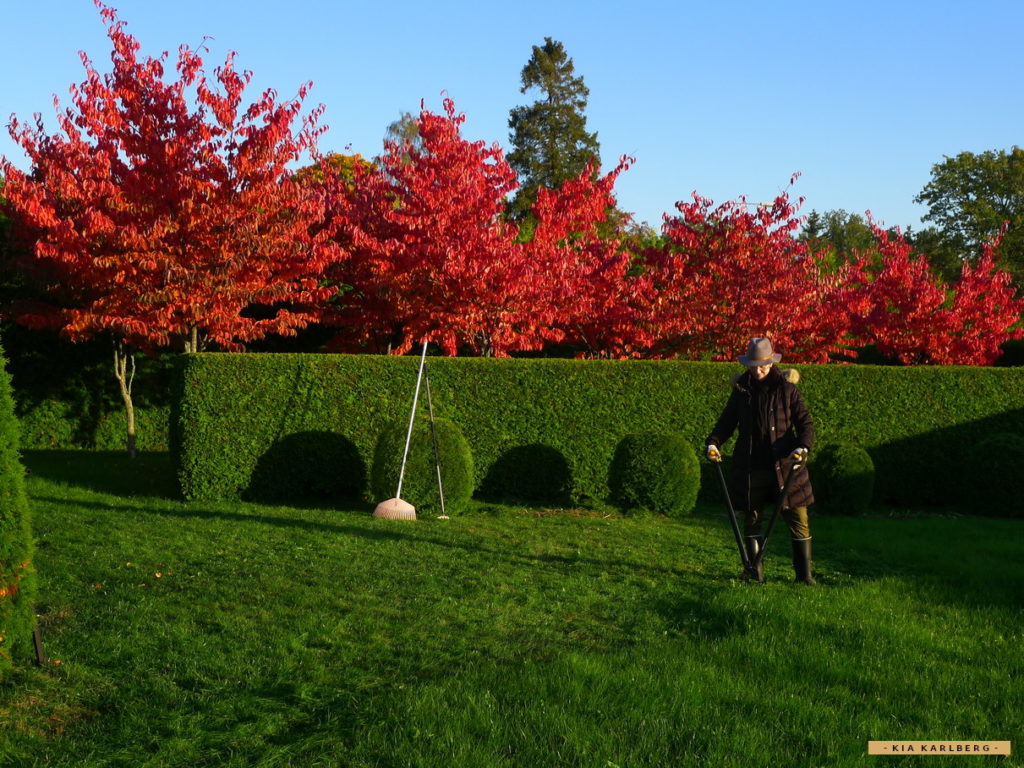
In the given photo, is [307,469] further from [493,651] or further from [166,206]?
[493,651]

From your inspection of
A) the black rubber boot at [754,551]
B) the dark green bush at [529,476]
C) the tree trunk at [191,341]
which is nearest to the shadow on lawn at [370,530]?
the black rubber boot at [754,551]

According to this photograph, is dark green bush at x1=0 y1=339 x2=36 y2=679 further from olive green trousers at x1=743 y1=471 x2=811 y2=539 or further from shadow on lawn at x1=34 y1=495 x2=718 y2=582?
olive green trousers at x1=743 y1=471 x2=811 y2=539

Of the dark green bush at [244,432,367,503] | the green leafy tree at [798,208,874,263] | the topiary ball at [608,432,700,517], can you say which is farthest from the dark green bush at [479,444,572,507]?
the green leafy tree at [798,208,874,263]

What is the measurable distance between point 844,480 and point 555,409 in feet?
13.2

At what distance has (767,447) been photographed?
7070 millimetres

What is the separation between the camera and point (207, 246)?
1274cm

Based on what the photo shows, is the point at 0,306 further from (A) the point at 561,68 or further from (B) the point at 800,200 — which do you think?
(A) the point at 561,68

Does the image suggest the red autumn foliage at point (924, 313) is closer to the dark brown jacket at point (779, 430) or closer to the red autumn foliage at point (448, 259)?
the red autumn foliage at point (448, 259)

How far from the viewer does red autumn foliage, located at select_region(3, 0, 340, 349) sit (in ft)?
41.1

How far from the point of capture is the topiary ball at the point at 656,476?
11.4 m

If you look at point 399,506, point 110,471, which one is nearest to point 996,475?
point 399,506

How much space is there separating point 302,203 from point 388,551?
6804 millimetres

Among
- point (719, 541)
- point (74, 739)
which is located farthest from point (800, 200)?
point (74, 739)

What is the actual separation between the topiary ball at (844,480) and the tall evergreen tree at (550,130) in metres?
32.0
